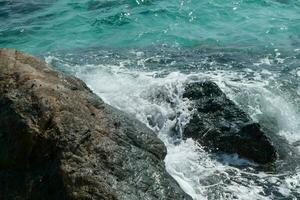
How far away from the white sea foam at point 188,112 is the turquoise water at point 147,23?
8.82ft

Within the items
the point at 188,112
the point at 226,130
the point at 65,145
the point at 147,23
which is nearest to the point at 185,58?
the point at 147,23

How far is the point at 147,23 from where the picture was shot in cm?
1616

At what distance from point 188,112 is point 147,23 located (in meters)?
7.94

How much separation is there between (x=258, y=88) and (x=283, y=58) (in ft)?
8.60

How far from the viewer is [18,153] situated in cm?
536

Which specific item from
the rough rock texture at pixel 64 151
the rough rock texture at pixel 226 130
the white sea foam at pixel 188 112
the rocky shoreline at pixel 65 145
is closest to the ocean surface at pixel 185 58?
the white sea foam at pixel 188 112

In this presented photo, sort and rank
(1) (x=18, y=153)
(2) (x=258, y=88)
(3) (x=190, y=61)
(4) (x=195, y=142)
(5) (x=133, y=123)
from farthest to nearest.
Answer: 1. (3) (x=190, y=61)
2. (2) (x=258, y=88)
3. (4) (x=195, y=142)
4. (5) (x=133, y=123)
5. (1) (x=18, y=153)

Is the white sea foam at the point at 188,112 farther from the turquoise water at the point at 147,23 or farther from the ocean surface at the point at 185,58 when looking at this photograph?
the turquoise water at the point at 147,23

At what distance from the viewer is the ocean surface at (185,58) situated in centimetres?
779

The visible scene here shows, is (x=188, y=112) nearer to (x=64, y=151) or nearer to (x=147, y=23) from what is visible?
(x=64, y=151)

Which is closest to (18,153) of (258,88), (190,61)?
(258,88)

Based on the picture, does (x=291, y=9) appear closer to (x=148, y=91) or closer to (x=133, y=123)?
(x=148, y=91)

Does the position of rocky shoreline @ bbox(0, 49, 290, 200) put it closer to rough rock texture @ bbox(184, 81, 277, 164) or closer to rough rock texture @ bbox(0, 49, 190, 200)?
rough rock texture @ bbox(0, 49, 190, 200)

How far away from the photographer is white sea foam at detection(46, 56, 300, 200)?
24.1ft
